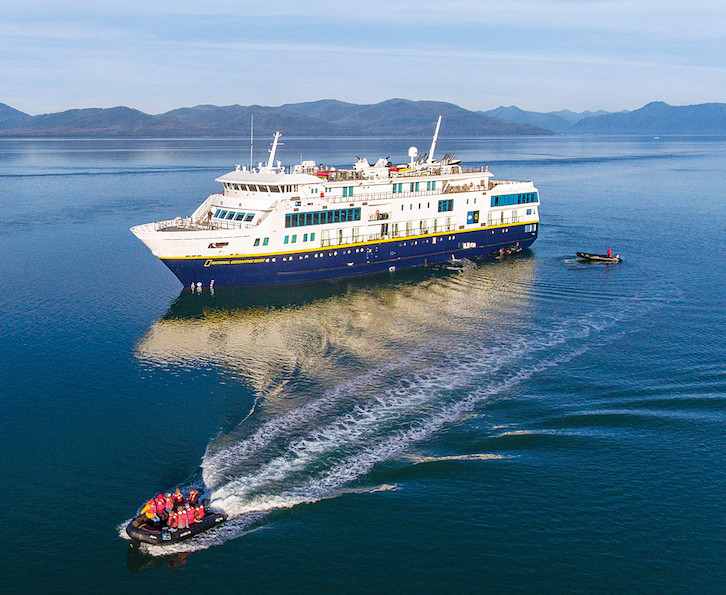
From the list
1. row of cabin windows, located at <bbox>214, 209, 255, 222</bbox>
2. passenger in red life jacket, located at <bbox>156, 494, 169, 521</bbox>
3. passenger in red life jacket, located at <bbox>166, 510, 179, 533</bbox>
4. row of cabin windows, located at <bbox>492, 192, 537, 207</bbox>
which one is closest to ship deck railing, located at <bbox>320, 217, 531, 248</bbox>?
row of cabin windows, located at <bbox>492, 192, 537, 207</bbox>

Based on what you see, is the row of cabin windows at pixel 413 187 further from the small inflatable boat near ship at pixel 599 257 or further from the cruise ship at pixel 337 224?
the small inflatable boat near ship at pixel 599 257

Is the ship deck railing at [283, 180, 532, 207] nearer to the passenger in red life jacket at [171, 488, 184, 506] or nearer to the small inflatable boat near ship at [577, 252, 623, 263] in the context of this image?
the small inflatable boat near ship at [577, 252, 623, 263]

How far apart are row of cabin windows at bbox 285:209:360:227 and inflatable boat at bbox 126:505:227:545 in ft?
135

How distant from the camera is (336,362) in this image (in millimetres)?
47875

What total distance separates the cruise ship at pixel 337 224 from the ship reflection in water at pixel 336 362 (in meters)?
2.76

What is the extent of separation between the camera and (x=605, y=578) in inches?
1053

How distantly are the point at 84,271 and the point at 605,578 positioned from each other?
212 ft

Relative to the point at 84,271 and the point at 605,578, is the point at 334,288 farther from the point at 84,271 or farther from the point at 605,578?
the point at 605,578

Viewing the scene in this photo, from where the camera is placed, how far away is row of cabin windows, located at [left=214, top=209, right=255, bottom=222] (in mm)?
66812

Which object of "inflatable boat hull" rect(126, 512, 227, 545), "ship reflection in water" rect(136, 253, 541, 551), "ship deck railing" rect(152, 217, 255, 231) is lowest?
"inflatable boat hull" rect(126, 512, 227, 545)

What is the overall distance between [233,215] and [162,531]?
1767 inches

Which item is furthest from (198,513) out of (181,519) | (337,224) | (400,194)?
(400,194)

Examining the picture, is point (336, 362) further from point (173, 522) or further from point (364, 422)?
point (173, 522)

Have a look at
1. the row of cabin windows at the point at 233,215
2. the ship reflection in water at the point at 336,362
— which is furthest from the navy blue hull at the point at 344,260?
the row of cabin windows at the point at 233,215
